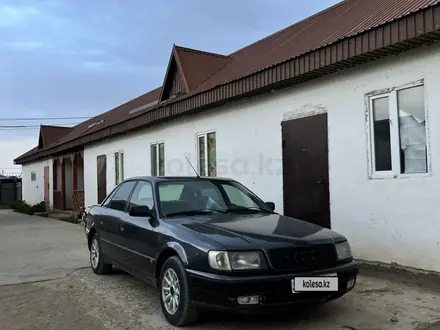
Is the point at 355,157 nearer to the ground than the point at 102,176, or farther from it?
farther from it

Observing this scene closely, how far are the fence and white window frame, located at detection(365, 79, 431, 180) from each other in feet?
110

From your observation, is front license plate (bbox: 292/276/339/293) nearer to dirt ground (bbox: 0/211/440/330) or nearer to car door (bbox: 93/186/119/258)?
dirt ground (bbox: 0/211/440/330)

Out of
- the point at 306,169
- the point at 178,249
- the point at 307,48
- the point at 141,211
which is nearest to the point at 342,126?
the point at 306,169

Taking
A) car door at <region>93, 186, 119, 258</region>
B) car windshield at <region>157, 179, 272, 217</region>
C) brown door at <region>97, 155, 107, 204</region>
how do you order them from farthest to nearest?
brown door at <region>97, 155, 107, 204</region>
car door at <region>93, 186, 119, 258</region>
car windshield at <region>157, 179, 272, 217</region>

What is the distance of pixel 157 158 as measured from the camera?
12922mm

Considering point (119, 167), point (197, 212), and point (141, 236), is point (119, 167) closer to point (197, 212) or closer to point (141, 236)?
point (141, 236)

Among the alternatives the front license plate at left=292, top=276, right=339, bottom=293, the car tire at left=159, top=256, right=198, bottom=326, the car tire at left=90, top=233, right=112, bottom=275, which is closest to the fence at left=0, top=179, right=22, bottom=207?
the car tire at left=90, top=233, right=112, bottom=275

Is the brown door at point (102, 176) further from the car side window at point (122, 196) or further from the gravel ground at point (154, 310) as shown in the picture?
the gravel ground at point (154, 310)

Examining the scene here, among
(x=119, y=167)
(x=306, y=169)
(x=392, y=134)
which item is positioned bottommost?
(x=306, y=169)

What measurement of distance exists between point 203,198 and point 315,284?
185 centimetres

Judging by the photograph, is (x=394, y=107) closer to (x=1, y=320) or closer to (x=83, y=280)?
(x=83, y=280)

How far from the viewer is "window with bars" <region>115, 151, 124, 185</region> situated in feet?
50.4

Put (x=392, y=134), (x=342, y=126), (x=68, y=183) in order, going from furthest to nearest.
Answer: (x=68, y=183) < (x=342, y=126) < (x=392, y=134)

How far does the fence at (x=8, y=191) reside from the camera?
34.8 m
